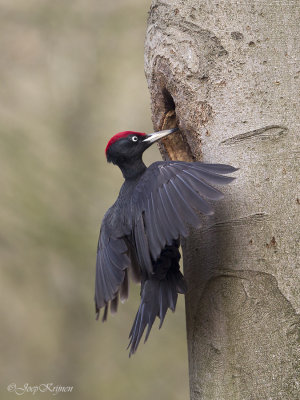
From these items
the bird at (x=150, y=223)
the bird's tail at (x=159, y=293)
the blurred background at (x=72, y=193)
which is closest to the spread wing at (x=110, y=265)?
the bird at (x=150, y=223)

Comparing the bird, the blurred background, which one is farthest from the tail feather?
the blurred background

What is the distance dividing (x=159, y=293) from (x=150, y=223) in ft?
1.05

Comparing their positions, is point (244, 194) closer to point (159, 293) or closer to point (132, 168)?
point (159, 293)

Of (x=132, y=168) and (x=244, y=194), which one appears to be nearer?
(x=244, y=194)

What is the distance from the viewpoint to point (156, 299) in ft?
8.09

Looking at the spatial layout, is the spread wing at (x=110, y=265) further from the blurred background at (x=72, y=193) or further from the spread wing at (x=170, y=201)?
the blurred background at (x=72, y=193)

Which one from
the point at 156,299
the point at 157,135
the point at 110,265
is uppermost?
the point at 157,135

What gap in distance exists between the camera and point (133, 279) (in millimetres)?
2818

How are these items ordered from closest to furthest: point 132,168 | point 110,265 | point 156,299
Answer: point 156,299 < point 110,265 < point 132,168

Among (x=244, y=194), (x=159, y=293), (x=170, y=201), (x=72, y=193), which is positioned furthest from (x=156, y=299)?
(x=72, y=193)

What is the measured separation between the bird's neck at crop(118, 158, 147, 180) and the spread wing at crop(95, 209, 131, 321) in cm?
21

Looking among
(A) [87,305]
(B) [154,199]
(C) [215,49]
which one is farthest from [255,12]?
(A) [87,305]

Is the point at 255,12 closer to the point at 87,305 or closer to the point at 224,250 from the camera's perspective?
the point at 224,250

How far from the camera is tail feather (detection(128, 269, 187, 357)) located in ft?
7.95
